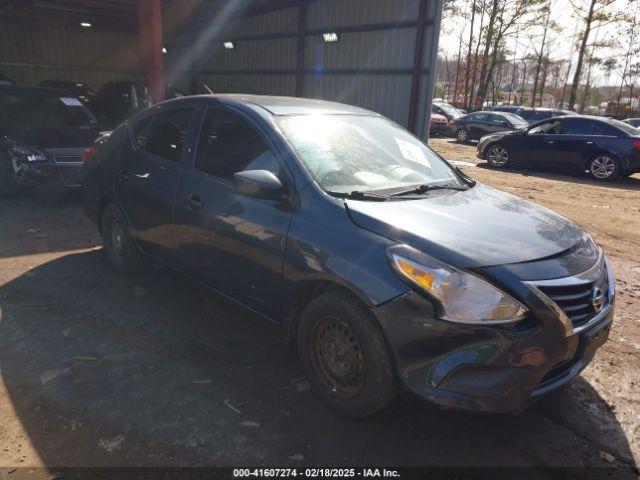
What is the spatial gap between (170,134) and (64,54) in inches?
788

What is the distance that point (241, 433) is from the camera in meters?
2.55

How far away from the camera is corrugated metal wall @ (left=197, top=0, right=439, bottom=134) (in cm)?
1170

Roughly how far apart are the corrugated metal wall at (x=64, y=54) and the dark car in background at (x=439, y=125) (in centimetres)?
1408

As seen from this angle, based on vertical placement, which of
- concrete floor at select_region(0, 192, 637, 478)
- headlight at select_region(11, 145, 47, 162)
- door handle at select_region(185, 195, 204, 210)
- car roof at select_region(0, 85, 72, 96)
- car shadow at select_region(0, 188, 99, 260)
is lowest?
car shadow at select_region(0, 188, 99, 260)

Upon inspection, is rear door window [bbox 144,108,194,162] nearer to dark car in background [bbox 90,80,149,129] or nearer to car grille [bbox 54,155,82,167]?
car grille [bbox 54,155,82,167]

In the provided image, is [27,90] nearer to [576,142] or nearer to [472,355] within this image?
[472,355]

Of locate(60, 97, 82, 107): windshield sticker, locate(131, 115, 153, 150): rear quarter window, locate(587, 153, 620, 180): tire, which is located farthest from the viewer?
locate(587, 153, 620, 180): tire

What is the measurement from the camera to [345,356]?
260cm

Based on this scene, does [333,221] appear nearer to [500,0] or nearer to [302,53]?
[302,53]

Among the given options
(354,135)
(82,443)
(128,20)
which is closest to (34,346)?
(82,443)

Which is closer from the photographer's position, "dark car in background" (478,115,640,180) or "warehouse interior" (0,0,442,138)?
"dark car in background" (478,115,640,180)

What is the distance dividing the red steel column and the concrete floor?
739cm

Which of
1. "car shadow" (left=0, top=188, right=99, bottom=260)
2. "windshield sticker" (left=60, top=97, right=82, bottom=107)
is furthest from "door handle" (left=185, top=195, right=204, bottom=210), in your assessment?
"windshield sticker" (left=60, top=97, right=82, bottom=107)

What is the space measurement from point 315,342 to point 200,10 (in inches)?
631
